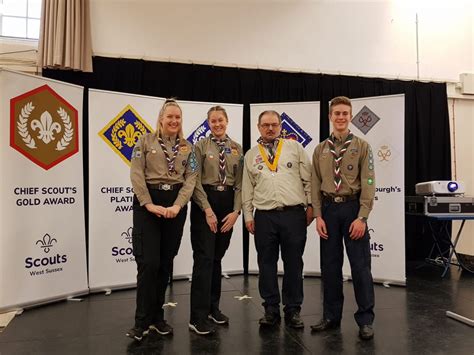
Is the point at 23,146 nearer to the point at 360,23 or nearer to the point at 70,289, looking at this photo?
the point at 70,289

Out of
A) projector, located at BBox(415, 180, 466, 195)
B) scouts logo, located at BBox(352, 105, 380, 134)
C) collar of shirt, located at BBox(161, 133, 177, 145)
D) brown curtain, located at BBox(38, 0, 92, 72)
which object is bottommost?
projector, located at BBox(415, 180, 466, 195)

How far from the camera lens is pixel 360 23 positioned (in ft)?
17.8

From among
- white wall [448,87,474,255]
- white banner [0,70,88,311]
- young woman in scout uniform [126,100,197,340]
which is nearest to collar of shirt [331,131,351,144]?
young woman in scout uniform [126,100,197,340]

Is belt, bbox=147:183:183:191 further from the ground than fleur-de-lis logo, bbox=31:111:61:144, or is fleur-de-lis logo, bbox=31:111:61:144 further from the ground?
fleur-de-lis logo, bbox=31:111:61:144

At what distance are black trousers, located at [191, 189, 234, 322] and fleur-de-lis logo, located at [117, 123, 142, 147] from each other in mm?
1496

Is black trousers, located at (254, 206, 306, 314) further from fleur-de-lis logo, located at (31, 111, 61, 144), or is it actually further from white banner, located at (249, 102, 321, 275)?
fleur-de-lis logo, located at (31, 111, 61, 144)

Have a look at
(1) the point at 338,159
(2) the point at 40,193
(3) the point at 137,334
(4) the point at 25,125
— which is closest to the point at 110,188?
(2) the point at 40,193

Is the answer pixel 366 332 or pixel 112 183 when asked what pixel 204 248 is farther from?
pixel 112 183

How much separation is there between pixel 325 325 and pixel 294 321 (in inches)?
8.2

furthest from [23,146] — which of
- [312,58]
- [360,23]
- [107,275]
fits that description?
[360,23]

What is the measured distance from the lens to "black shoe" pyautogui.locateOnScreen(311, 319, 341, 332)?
97.8 inches

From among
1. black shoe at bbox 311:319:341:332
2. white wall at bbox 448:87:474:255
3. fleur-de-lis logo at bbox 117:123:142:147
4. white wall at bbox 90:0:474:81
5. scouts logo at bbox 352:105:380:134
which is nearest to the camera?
black shoe at bbox 311:319:341:332

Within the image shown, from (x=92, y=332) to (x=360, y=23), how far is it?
5.18m

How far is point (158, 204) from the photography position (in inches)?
91.7
